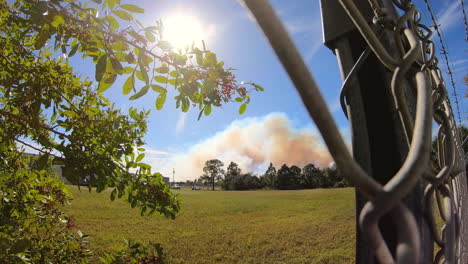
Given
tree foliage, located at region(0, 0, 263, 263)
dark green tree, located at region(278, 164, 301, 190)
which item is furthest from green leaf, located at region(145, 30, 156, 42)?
dark green tree, located at region(278, 164, 301, 190)

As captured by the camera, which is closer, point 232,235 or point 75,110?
point 75,110

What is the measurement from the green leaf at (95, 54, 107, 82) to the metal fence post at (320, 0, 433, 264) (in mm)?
811

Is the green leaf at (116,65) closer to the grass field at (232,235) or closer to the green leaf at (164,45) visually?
the green leaf at (164,45)

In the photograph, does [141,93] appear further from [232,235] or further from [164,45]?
[232,235]

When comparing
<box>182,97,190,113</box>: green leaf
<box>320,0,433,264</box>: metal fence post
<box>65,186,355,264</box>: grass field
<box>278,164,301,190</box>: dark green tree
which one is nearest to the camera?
<box>320,0,433,264</box>: metal fence post

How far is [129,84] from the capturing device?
1.08 m

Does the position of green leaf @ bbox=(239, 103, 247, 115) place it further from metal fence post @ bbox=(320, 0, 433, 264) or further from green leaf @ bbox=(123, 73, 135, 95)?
metal fence post @ bbox=(320, 0, 433, 264)

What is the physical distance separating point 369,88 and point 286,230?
810cm

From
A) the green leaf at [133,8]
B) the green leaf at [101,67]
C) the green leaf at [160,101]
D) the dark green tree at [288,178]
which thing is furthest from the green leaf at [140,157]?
the dark green tree at [288,178]

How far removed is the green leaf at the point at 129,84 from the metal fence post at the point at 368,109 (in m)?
0.84

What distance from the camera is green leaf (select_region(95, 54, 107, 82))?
95cm

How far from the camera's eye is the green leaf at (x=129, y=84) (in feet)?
3.50

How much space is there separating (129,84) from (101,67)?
131mm

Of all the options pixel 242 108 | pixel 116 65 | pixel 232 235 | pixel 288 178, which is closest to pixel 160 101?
pixel 116 65
